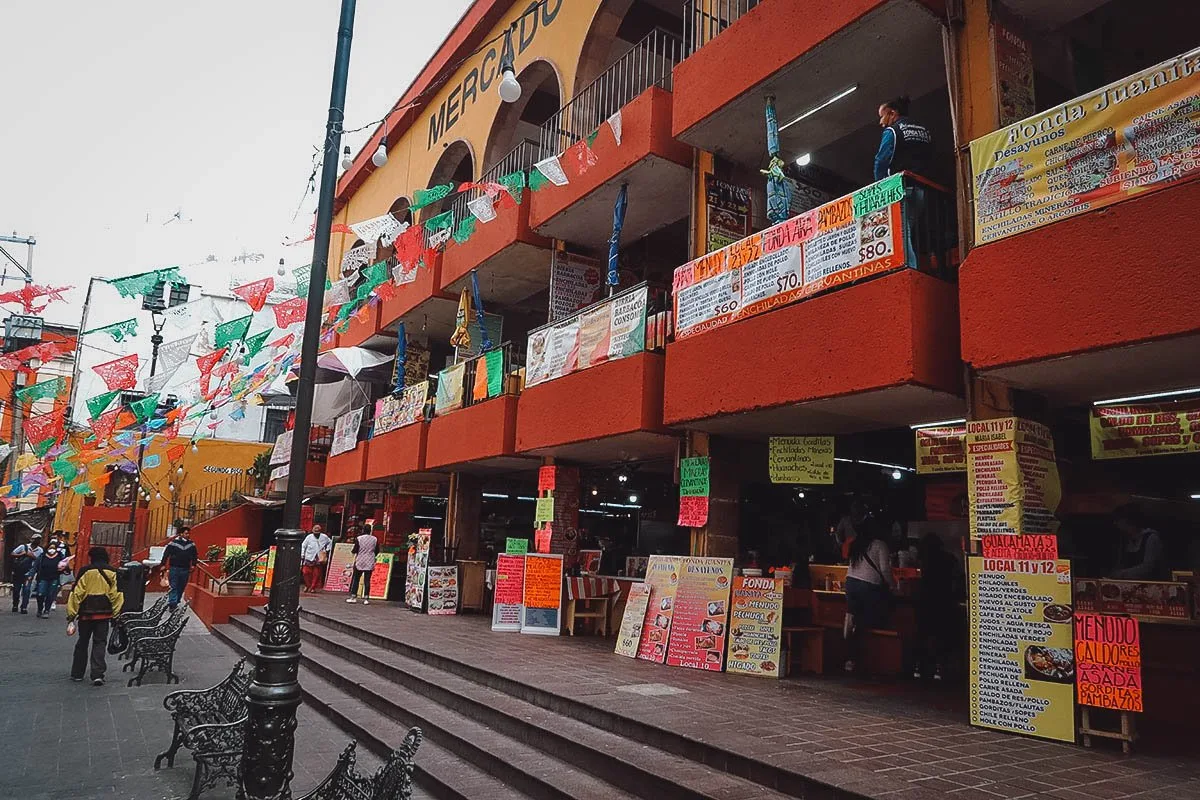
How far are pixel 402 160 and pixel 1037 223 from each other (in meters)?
19.4

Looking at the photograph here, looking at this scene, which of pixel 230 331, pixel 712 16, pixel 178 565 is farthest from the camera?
pixel 230 331

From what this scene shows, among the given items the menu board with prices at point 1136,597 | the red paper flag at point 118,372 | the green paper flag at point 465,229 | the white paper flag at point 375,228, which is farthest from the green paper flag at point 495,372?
the menu board with prices at point 1136,597

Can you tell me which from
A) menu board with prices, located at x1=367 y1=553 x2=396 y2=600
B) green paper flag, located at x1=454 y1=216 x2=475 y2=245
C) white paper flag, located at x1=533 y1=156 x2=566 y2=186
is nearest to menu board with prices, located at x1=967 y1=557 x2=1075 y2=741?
white paper flag, located at x1=533 y1=156 x2=566 y2=186

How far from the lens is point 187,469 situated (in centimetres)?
3089

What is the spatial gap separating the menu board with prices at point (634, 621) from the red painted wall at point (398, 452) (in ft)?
26.7

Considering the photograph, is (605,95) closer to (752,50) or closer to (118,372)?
(752,50)

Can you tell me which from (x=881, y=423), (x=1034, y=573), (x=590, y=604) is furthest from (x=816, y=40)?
(x=590, y=604)

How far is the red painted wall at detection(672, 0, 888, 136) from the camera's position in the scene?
27.1ft

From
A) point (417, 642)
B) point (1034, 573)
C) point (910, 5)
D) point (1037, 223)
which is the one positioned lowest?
point (417, 642)

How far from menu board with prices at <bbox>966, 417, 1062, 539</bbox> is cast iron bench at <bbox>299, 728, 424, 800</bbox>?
489cm

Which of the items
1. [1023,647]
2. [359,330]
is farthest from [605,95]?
[359,330]

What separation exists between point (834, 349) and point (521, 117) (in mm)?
13173

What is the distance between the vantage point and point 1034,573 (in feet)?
20.1

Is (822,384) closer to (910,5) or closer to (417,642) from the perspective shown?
(910,5)
